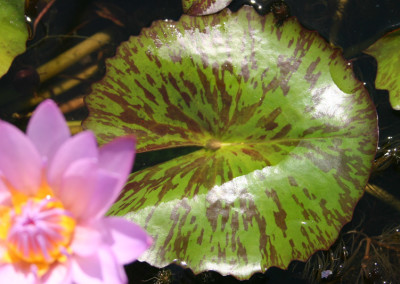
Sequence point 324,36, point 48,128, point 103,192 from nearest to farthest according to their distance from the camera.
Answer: point 103,192 < point 48,128 < point 324,36

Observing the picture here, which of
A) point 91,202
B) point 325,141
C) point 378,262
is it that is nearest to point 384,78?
point 325,141

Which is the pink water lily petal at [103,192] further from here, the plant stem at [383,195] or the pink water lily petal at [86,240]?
the plant stem at [383,195]

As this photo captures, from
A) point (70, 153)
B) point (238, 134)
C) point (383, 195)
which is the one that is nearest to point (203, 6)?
point (238, 134)

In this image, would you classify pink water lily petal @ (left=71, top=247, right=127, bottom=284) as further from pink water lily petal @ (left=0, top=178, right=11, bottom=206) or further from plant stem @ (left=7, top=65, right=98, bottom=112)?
plant stem @ (left=7, top=65, right=98, bottom=112)

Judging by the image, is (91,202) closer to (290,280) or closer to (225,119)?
(225,119)

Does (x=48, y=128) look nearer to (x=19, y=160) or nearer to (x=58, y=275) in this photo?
(x=19, y=160)

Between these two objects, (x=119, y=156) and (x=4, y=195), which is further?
(x=4, y=195)
